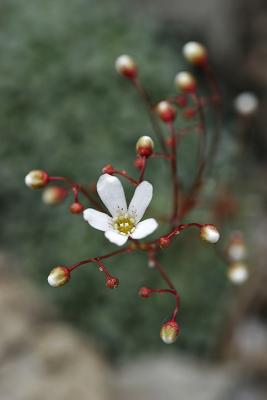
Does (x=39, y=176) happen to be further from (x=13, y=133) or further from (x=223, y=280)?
(x=223, y=280)

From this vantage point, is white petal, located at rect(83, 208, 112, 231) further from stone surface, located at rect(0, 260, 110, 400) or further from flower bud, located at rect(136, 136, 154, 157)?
stone surface, located at rect(0, 260, 110, 400)

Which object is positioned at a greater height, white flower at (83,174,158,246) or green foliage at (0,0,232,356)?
green foliage at (0,0,232,356)

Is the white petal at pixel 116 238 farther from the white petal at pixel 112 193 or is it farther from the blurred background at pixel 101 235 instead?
the blurred background at pixel 101 235

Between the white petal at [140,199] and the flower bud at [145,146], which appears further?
the flower bud at [145,146]

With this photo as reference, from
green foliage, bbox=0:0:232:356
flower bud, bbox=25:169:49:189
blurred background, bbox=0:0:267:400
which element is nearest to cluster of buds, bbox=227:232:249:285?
blurred background, bbox=0:0:267:400

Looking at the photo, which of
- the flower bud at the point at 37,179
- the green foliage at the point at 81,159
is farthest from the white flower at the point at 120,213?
the green foliage at the point at 81,159
